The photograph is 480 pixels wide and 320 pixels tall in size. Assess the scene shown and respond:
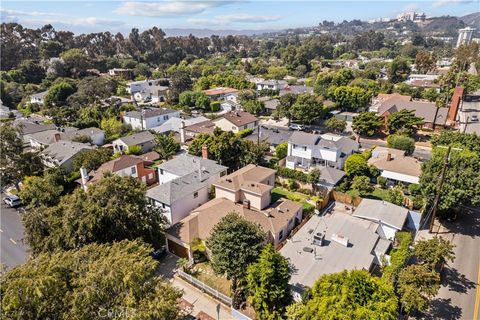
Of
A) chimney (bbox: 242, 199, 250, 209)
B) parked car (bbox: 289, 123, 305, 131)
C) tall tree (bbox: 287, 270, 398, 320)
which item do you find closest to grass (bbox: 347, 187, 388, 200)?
chimney (bbox: 242, 199, 250, 209)

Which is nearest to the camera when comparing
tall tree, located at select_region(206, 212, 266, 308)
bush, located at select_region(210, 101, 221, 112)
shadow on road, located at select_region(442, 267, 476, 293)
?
tall tree, located at select_region(206, 212, 266, 308)

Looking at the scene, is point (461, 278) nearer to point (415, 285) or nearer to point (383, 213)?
point (383, 213)

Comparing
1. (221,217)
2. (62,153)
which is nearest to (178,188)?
(221,217)

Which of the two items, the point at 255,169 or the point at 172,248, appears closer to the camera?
the point at 172,248

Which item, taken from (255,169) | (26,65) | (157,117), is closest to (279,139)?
(255,169)

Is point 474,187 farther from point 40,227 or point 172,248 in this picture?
point 40,227

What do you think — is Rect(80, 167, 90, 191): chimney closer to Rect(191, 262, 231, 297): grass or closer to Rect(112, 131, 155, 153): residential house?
Rect(112, 131, 155, 153): residential house

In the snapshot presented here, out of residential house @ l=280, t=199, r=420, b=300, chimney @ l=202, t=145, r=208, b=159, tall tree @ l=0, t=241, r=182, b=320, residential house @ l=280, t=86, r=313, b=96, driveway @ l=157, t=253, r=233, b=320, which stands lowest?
driveway @ l=157, t=253, r=233, b=320
